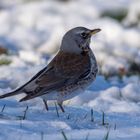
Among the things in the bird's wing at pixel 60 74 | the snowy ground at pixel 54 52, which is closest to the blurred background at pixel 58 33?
the snowy ground at pixel 54 52

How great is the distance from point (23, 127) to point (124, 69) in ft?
17.9

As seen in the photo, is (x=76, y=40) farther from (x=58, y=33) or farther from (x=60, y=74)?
(x=58, y=33)

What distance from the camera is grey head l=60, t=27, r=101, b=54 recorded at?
Answer: 7.15 meters

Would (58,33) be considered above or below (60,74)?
above

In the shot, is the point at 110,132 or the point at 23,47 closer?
the point at 110,132

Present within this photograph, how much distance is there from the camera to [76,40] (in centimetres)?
722

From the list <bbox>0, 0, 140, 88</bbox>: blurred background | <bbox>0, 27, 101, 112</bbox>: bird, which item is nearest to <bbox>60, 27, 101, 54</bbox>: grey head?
<bbox>0, 27, 101, 112</bbox>: bird

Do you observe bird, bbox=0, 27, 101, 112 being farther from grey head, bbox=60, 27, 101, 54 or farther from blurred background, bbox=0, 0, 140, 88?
blurred background, bbox=0, 0, 140, 88

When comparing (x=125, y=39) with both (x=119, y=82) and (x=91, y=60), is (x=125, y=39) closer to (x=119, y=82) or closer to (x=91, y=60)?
(x=119, y=82)

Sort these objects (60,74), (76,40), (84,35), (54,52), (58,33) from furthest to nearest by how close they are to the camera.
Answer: (58,33) < (54,52) < (84,35) < (76,40) < (60,74)

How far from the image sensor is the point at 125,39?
14.2 meters

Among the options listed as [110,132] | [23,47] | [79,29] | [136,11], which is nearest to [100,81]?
[79,29]

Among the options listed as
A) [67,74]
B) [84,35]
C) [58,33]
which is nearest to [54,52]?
[58,33]

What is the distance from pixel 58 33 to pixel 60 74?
7.46m
